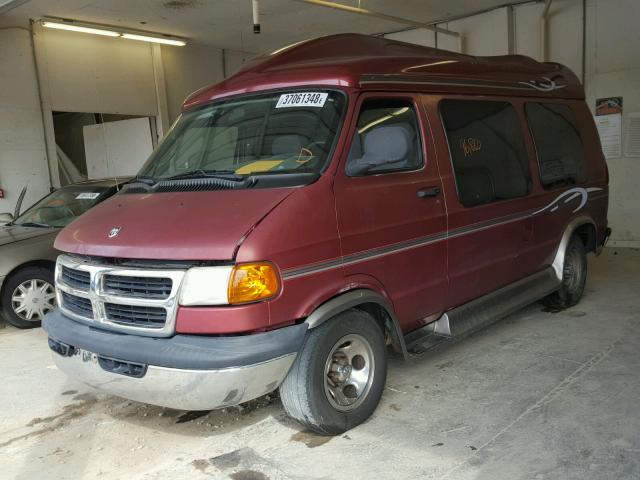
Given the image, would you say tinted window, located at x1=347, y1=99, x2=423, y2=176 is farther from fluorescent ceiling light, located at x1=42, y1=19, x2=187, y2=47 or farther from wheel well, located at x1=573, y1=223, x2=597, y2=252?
fluorescent ceiling light, located at x1=42, y1=19, x2=187, y2=47

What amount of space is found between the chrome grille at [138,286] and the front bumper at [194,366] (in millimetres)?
241

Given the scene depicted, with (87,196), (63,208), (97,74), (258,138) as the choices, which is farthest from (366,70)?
(97,74)

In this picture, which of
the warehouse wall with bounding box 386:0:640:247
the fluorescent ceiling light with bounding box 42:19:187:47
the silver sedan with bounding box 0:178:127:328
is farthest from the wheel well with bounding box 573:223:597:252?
the fluorescent ceiling light with bounding box 42:19:187:47

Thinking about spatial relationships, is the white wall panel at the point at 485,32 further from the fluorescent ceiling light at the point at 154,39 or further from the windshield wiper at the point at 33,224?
the windshield wiper at the point at 33,224

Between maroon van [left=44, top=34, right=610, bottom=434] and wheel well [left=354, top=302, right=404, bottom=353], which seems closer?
maroon van [left=44, top=34, right=610, bottom=434]

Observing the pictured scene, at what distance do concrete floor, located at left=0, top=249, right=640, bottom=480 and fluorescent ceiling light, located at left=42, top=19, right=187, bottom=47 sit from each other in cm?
637

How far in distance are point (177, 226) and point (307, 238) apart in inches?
28.3

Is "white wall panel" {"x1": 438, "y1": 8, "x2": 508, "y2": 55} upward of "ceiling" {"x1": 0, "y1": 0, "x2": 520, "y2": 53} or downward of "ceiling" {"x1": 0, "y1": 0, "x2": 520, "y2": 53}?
downward

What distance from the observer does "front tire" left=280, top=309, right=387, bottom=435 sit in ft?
10.4

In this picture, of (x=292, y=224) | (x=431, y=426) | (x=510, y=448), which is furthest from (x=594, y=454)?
(x=292, y=224)

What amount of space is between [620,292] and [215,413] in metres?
4.89

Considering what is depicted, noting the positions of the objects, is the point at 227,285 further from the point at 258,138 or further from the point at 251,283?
the point at 258,138

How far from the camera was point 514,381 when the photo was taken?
4.09m

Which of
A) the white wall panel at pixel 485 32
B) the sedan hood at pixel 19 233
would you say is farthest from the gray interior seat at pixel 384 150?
the white wall panel at pixel 485 32
